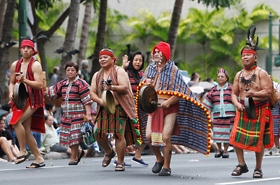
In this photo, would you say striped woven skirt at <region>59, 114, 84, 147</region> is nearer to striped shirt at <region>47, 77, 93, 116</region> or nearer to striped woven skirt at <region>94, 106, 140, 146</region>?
striped shirt at <region>47, 77, 93, 116</region>

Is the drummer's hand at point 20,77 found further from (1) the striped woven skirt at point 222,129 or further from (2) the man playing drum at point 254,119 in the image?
(1) the striped woven skirt at point 222,129

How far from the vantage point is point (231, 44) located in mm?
47062

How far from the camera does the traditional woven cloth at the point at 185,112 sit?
9984 millimetres

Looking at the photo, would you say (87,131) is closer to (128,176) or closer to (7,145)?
(128,176)

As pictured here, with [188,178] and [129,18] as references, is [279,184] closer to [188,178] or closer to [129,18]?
[188,178]

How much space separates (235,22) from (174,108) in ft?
117

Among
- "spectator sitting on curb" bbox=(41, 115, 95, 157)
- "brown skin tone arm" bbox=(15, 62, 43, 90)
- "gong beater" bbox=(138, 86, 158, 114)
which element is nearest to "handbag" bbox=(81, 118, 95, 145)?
"brown skin tone arm" bbox=(15, 62, 43, 90)

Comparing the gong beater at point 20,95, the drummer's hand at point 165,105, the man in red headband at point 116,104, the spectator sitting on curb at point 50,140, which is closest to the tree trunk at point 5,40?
the spectator sitting on curb at point 50,140

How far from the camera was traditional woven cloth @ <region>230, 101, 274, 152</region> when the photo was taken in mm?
9789

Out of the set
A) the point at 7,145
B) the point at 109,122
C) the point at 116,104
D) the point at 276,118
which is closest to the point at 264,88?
the point at 116,104

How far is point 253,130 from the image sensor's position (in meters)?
9.82

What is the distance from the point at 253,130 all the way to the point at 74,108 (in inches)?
139

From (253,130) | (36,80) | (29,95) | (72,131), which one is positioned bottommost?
(72,131)

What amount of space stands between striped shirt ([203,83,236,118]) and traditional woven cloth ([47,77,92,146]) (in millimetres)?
5036
